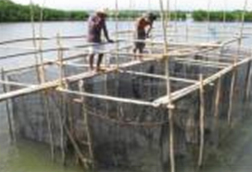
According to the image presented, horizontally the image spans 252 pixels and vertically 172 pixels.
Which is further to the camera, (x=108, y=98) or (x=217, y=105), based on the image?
(x=217, y=105)

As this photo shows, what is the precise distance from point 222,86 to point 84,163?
372cm

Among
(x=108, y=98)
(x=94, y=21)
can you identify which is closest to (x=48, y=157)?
(x=108, y=98)

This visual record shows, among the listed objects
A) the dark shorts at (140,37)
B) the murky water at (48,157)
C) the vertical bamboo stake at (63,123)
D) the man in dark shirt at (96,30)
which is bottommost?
the murky water at (48,157)

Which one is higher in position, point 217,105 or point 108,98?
point 108,98

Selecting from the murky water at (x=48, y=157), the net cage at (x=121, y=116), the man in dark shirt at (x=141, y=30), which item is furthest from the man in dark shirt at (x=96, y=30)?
the man in dark shirt at (x=141, y=30)

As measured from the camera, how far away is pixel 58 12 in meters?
55.8

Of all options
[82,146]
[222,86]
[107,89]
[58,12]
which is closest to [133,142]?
[82,146]

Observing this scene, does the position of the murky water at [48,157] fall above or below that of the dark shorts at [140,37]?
below

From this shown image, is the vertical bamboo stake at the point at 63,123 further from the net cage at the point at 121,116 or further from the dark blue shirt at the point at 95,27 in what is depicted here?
the dark blue shirt at the point at 95,27

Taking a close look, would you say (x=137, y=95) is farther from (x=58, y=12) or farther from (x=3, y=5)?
(x=58, y=12)

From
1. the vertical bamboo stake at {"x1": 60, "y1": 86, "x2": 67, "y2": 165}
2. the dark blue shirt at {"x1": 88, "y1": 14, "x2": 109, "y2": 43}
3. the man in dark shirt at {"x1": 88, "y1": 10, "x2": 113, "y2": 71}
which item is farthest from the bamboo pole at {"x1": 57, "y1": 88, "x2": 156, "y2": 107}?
the dark blue shirt at {"x1": 88, "y1": 14, "x2": 109, "y2": 43}

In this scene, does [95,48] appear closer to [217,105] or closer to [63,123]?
[63,123]

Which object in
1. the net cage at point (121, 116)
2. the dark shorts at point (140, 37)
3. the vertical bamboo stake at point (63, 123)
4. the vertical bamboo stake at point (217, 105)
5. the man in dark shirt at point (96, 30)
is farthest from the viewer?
the dark shorts at point (140, 37)

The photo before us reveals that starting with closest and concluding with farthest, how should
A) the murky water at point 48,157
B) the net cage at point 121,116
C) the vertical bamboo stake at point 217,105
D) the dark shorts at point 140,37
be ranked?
the net cage at point 121,116 < the murky water at point 48,157 < the vertical bamboo stake at point 217,105 < the dark shorts at point 140,37
